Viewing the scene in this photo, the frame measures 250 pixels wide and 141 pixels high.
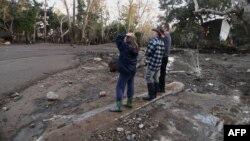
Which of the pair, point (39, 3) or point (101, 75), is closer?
point (101, 75)

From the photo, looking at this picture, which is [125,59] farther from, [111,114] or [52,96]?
[52,96]

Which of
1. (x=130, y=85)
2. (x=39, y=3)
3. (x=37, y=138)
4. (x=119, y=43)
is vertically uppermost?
(x=39, y=3)

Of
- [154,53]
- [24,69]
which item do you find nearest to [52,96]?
[154,53]

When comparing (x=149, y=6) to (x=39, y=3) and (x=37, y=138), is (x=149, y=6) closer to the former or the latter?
(x=39, y=3)

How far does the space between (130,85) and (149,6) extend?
152 feet

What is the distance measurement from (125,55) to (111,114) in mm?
1219

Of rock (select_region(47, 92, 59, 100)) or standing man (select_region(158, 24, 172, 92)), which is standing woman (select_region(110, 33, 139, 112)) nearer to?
standing man (select_region(158, 24, 172, 92))

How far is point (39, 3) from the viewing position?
34656 millimetres

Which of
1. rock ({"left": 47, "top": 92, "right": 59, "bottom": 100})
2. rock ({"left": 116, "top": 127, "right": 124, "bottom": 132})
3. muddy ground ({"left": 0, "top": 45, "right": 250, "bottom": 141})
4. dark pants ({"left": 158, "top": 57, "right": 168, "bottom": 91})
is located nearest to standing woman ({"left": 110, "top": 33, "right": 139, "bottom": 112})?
muddy ground ({"left": 0, "top": 45, "right": 250, "bottom": 141})

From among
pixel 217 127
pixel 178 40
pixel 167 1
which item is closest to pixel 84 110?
pixel 217 127

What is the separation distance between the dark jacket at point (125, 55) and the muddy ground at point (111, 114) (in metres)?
0.88

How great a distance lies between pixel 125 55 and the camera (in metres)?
7.02

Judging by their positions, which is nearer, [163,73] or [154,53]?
[154,53]

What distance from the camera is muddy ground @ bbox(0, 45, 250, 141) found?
6.50m
